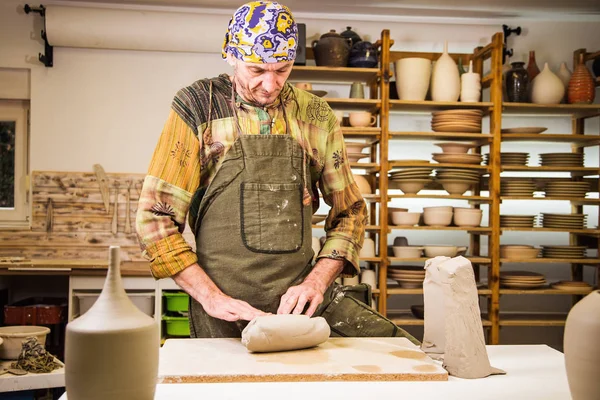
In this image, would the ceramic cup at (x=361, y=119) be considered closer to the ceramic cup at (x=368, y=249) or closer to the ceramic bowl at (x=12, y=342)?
the ceramic cup at (x=368, y=249)

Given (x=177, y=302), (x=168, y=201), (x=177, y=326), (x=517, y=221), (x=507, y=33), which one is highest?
(x=507, y=33)

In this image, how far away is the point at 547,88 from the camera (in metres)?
5.16

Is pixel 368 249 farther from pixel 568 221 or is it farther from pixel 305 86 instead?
pixel 568 221

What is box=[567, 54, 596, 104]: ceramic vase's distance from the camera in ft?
16.9

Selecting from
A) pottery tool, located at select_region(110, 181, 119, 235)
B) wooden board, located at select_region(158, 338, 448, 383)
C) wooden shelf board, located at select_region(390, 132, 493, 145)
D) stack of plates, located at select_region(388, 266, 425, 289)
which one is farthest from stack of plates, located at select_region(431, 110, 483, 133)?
wooden board, located at select_region(158, 338, 448, 383)

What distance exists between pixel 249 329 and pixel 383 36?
3819 mm

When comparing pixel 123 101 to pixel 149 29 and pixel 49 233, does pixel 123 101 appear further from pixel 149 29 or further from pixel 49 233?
pixel 49 233

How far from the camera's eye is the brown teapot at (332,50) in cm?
492

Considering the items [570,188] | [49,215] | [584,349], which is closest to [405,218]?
[570,188]

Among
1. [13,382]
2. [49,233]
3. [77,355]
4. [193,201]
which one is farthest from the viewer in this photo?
[49,233]

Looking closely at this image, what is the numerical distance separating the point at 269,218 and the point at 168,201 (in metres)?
0.33

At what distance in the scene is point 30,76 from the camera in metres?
5.28

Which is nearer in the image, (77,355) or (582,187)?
(77,355)

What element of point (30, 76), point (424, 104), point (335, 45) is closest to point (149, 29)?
point (30, 76)
